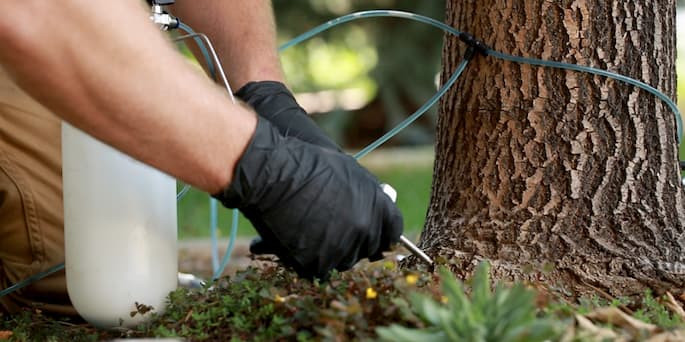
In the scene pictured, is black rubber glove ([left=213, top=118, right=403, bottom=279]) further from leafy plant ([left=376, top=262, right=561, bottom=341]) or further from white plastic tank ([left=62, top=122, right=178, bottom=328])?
leafy plant ([left=376, top=262, right=561, bottom=341])

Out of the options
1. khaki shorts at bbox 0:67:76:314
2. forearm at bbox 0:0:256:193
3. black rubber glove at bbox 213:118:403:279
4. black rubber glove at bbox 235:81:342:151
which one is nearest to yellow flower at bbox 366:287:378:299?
black rubber glove at bbox 213:118:403:279

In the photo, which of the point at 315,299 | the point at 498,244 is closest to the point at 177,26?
the point at 315,299

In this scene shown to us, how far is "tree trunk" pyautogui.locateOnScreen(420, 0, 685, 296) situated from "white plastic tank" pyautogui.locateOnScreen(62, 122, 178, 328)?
2.18ft

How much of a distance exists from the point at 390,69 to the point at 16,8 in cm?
766

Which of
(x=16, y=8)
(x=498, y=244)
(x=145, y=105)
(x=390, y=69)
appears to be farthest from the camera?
(x=390, y=69)

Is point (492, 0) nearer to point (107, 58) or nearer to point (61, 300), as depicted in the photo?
point (107, 58)

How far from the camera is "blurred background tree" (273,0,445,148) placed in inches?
332

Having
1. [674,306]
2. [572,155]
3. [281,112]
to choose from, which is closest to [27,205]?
[281,112]

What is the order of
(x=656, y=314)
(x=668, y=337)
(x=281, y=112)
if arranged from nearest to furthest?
(x=668, y=337) → (x=656, y=314) → (x=281, y=112)

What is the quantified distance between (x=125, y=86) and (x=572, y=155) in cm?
108

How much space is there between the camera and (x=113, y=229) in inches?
69.7

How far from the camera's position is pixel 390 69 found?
8875mm

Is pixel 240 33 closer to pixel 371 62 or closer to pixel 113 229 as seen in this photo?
pixel 113 229

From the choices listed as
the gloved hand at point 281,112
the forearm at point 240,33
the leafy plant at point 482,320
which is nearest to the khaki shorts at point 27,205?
the forearm at point 240,33
